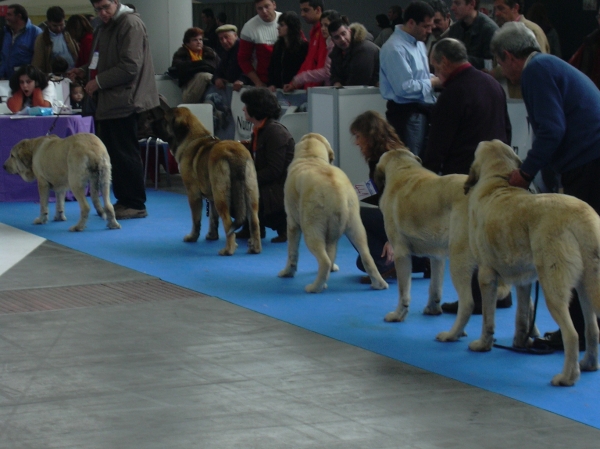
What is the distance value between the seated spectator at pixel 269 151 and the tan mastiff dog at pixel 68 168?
162cm

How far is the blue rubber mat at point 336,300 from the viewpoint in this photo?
452 cm

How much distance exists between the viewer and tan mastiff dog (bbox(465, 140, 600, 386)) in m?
4.22

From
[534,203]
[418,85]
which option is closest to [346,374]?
[534,203]

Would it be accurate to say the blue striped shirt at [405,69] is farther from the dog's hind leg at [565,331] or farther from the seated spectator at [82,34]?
the seated spectator at [82,34]

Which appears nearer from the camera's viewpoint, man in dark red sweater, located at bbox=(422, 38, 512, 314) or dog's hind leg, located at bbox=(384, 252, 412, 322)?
dog's hind leg, located at bbox=(384, 252, 412, 322)

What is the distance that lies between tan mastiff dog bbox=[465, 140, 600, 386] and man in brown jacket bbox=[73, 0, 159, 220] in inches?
213

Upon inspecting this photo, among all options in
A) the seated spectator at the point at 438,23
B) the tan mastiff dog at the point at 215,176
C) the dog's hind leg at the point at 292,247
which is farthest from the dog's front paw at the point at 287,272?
the seated spectator at the point at 438,23

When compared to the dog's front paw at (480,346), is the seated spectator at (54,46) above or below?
above

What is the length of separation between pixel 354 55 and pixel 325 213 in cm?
419

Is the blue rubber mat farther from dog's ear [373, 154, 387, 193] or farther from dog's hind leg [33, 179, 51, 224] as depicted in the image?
dog's ear [373, 154, 387, 193]

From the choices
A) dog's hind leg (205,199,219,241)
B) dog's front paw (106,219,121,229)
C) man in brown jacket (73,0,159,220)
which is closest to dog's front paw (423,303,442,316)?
dog's hind leg (205,199,219,241)

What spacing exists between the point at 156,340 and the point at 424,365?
5.16ft

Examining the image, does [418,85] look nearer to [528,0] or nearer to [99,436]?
[99,436]

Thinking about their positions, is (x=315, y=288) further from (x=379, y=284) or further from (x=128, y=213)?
(x=128, y=213)
